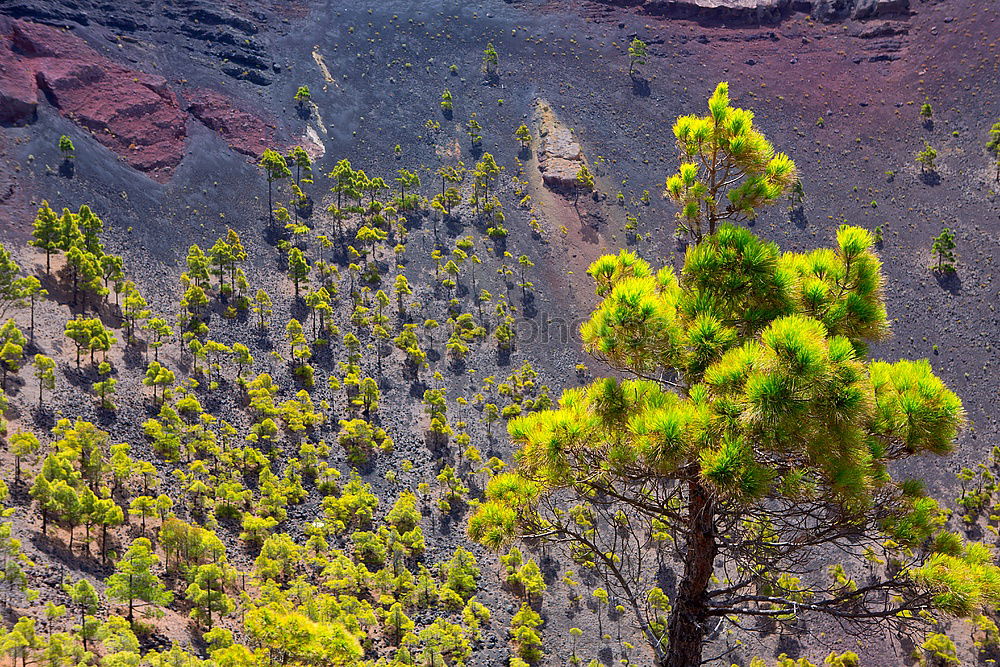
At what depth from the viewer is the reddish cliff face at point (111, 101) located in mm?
67938

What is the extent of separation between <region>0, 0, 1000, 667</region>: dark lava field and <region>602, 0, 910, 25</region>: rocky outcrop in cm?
34

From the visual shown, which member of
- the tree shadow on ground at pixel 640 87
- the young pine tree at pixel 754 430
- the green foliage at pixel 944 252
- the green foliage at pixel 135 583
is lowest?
the green foliage at pixel 135 583

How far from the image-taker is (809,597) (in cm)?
843

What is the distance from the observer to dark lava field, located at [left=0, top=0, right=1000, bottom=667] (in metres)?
40.5

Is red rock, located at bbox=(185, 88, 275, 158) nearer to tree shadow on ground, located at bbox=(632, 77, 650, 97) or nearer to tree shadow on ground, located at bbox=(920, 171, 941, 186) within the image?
tree shadow on ground, located at bbox=(632, 77, 650, 97)

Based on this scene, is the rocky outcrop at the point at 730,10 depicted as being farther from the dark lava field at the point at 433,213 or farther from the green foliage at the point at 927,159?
the green foliage at the point at 927,159

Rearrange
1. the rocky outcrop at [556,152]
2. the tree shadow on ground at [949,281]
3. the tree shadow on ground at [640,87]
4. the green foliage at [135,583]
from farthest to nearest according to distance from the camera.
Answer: the tree shadow on ground at [640,87] < the rocky outcrop at [556,152] < the tree shadow on ground at [949,281] < the green foliage at [135,583]

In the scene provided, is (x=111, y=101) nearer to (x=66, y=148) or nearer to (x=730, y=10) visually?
(x=66, y=148)

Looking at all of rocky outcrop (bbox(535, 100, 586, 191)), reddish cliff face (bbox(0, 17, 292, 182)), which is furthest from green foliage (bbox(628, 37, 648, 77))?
reddish cliff face (bbox(0, 17, 292, 182))

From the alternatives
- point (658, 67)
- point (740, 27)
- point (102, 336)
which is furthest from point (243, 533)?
point (740, 27)

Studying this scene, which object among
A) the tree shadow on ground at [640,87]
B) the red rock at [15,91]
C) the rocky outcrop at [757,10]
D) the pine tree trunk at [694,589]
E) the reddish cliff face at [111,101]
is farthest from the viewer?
the rocky outcrop at [757,10]

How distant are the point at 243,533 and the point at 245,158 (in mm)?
46257

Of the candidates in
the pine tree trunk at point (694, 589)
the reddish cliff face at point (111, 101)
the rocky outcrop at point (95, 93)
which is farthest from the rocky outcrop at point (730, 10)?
the pine tree trunk at point (694, 589)

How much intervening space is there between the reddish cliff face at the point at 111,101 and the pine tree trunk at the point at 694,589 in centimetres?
7111
